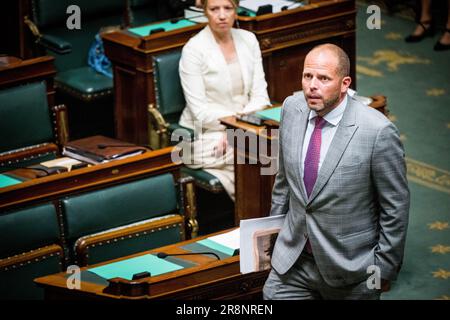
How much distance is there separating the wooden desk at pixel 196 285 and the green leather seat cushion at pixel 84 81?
2.53 metres

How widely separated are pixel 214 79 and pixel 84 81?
1.16 metres

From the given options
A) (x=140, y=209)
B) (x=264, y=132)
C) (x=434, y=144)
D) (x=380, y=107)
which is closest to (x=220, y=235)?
(x=140, y=209)

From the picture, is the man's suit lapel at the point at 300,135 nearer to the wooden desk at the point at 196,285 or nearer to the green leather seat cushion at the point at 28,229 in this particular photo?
the wooden desk at the point at 196,285

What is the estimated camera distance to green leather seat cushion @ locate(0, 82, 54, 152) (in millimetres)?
5668

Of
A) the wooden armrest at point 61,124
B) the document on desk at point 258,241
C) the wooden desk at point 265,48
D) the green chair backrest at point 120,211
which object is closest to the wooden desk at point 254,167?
the green chair backrest at point 120,211

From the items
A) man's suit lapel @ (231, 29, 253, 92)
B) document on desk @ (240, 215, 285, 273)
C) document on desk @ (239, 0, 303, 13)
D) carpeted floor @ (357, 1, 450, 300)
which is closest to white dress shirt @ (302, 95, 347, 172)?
document on desk @ (240, 215, 285, 273)

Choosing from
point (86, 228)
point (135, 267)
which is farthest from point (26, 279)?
point (135, 267)

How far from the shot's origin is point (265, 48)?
255 inches

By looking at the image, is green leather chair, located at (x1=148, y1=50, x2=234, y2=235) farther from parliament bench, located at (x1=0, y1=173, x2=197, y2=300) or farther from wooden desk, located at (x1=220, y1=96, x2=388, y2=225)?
parliament bench, located at (x1=0, y1=173, x2=197, y2=300)

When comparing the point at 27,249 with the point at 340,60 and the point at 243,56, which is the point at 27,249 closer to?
the point at 340,60

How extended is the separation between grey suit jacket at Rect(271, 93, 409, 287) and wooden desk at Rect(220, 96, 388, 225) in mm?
1483

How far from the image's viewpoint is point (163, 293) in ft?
13.0

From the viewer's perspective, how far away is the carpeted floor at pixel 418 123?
5406 mm
